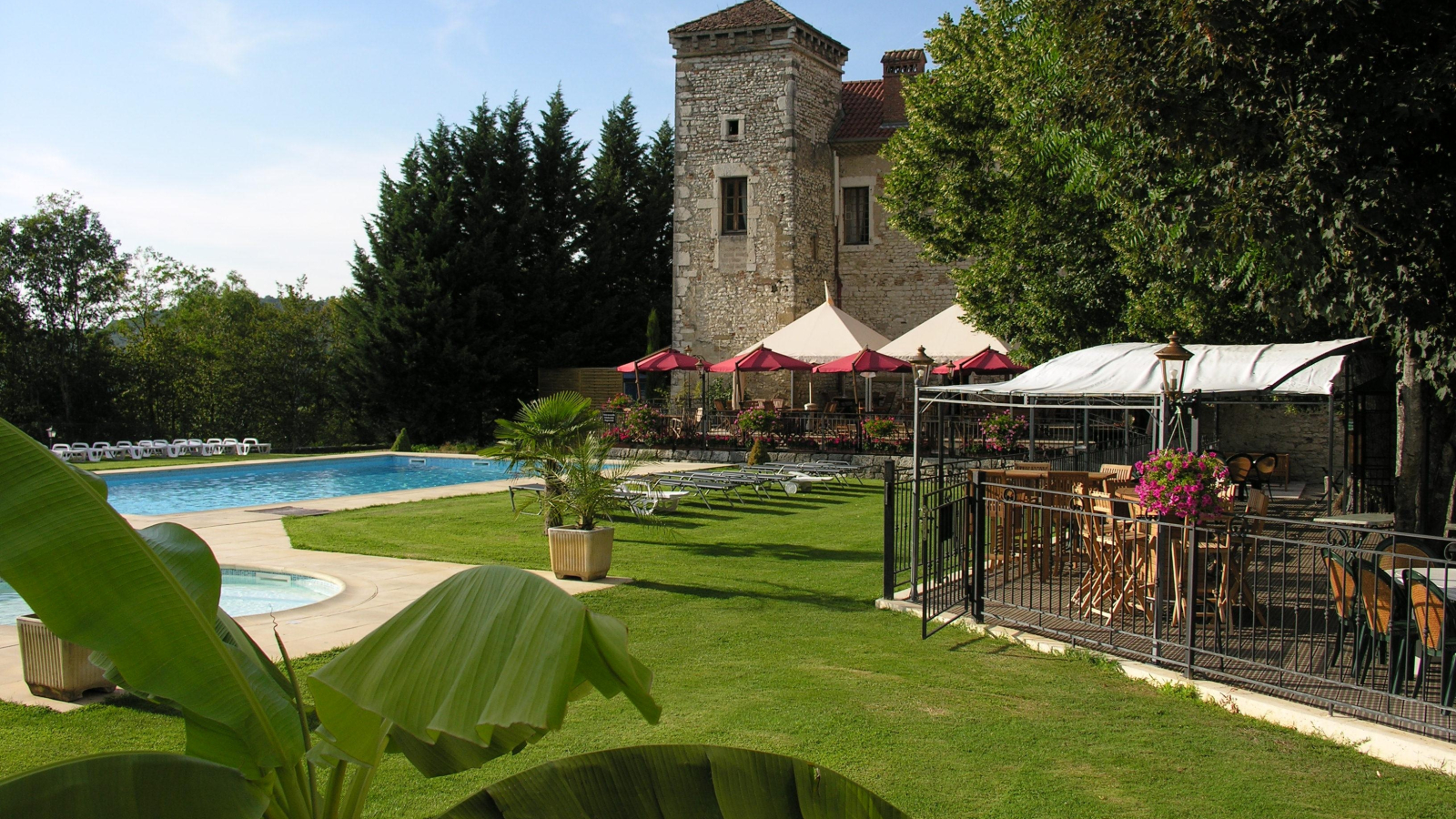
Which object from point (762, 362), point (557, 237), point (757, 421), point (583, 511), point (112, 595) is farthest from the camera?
point (557, 237)

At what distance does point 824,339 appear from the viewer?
2164 centimetres

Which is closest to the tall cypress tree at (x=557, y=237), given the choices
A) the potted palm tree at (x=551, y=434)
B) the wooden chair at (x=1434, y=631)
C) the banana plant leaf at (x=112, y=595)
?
the potted palm tree at (x=551, y=434)

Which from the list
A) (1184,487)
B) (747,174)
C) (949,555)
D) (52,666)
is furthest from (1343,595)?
(747,174)

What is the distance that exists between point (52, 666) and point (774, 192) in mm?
23651

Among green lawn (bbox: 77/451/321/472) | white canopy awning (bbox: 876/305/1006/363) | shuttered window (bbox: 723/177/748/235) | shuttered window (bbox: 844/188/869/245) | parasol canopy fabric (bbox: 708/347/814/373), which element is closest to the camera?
white canopy awning (bbox: 876/305/1006/363)

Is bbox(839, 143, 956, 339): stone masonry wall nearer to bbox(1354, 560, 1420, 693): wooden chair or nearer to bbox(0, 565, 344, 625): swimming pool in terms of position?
bbox(0, 565, 344, 625): swimming pool

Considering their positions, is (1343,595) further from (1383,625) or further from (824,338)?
(824,338)

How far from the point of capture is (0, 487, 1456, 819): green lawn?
4.20 m

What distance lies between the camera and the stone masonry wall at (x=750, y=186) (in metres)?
27.0

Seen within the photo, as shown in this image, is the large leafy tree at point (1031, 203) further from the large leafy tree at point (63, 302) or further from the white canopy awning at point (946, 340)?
the large leafy tree at point (63, 302)

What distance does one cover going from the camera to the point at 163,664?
1643 mm

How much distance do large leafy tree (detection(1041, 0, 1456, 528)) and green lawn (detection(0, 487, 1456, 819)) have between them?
422 cm

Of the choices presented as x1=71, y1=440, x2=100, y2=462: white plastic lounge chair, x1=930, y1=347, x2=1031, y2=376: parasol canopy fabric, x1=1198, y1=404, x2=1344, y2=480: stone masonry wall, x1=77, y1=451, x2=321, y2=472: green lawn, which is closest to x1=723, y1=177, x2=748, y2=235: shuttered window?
x1=930, y1=347, x2=1031, y2=376: parasol canopy fabric

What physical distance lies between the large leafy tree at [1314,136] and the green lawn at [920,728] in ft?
13.8
